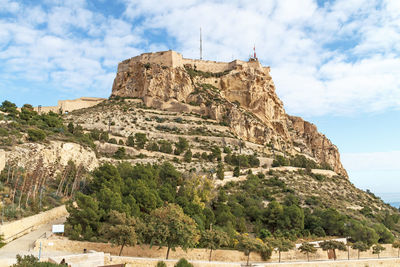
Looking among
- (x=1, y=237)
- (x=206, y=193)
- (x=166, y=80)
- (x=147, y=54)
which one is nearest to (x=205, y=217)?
(x=206, y=193)

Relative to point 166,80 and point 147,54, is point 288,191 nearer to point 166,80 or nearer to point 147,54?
point 166,80

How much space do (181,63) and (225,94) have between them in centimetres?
1162

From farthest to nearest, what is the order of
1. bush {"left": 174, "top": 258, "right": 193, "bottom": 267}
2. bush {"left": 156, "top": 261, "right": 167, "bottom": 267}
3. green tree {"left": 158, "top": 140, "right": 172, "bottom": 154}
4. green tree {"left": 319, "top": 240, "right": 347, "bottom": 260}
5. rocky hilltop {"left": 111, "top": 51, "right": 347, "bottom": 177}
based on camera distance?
rocky hilltop {"left": 111, "top": 51, "right": 347, "bottom": 177} < green tree {"left": 158, "top": 140, "right": 172, "bottom": 154} < green tree {"left": 319, "top": 240, "right": 347, "bottom": 260} < bush {"left": 174, "top": 258, "right": 193, "bottom": 267} < bush {"left": 156, "top": 261, "right": 167, "bottom": 267}

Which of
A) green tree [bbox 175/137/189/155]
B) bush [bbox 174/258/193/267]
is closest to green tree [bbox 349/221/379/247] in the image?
bush [bbox 174/258/193/267]

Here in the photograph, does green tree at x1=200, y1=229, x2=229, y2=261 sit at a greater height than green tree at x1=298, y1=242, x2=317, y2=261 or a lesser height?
greater

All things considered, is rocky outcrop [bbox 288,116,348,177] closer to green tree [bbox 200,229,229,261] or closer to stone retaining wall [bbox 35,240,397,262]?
stone retaining wall [bbox 35,240,397,262]

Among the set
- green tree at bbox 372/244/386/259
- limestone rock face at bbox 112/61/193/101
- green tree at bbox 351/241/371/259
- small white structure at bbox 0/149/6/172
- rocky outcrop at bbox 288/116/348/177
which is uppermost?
limestone rock face at bbox 112/61/193/101

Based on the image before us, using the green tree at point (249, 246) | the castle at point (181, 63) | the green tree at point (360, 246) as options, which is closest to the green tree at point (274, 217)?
the green tree at point (360, 246)

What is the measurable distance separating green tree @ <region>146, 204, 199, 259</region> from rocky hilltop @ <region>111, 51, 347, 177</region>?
149ft

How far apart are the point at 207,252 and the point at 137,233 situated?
16.7 ft

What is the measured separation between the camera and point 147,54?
77.9 meters

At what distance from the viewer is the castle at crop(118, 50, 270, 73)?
7569 centimetres

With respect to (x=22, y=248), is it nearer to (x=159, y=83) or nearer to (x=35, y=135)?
(x=35, y=135)

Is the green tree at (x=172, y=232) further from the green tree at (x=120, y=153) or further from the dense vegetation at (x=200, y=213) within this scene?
the green tree at (x=120, y=153)
